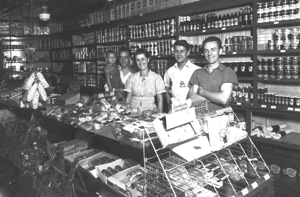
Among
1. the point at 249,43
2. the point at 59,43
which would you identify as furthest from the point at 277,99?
the point at 59,43

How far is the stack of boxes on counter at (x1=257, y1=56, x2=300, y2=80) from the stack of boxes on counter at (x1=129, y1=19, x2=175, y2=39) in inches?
69.6

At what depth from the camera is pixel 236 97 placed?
13.8ft

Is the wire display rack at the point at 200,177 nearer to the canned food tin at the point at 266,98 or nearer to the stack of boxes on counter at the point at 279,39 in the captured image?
the canned food tin at the point at 266,98

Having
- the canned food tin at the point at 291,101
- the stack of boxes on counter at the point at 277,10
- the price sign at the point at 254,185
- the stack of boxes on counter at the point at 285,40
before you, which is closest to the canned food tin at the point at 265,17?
the stack of boxes on counter at the point at 277,10

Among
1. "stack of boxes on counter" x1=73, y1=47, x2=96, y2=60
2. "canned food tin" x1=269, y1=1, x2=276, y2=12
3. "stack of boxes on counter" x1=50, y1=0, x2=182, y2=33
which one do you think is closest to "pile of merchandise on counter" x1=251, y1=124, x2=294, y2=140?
"canned food tin" x1=269, y1=1, x2=276, y2=12

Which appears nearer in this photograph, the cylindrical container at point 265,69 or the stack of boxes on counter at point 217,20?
the cylindrical container at point 265,69

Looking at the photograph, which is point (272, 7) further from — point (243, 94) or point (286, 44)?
point (243, 94)

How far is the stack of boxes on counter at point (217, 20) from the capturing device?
159 inches

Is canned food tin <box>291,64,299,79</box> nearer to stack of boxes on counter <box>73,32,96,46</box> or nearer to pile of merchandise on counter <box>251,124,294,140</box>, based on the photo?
pile of merchandise on counter <box>251,124,294,140</box>

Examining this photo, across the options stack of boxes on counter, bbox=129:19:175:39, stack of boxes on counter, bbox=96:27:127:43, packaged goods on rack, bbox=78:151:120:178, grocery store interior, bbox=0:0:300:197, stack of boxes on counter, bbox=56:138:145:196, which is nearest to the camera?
grocery store interior, bbox=0:0:300:197

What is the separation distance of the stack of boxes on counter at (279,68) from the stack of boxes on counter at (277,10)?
0.50 meters

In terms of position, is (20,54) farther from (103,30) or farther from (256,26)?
(256,26)

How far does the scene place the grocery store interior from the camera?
177 centimetres

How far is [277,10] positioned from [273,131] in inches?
62.1
